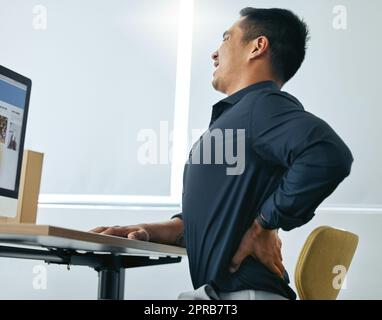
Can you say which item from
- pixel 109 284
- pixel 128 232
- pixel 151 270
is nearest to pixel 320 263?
pixel 128 232

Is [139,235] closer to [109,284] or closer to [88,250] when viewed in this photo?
[88,250]

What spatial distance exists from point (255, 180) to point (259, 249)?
194 millimetres

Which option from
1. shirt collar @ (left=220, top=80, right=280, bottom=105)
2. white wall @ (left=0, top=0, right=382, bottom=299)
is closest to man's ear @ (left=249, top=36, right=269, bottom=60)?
shirt collar @ (left=220, top=80, right=280, bottom=105)

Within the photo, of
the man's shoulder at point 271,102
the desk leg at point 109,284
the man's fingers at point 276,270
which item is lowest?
the desk leg at point 109,284

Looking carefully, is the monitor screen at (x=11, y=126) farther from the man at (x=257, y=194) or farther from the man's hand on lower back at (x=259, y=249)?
the man's hand on lower back at (x=259, y=249)

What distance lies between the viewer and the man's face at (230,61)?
2.15 meters

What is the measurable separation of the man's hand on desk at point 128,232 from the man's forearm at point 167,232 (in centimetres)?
4

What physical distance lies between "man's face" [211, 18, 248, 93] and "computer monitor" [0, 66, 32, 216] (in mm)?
670

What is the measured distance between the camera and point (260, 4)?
348 cm

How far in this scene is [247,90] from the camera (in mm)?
2023

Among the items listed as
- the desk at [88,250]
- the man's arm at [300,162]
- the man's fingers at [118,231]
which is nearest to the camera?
the desk at [88,250]

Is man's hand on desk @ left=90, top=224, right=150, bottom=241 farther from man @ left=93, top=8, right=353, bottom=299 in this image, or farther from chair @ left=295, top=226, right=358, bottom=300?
chair @ left=295, top=226, right=358, bottom=300

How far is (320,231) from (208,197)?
333mm

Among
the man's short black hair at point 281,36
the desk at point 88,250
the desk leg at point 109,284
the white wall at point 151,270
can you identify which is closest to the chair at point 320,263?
the desk at point 88,250
